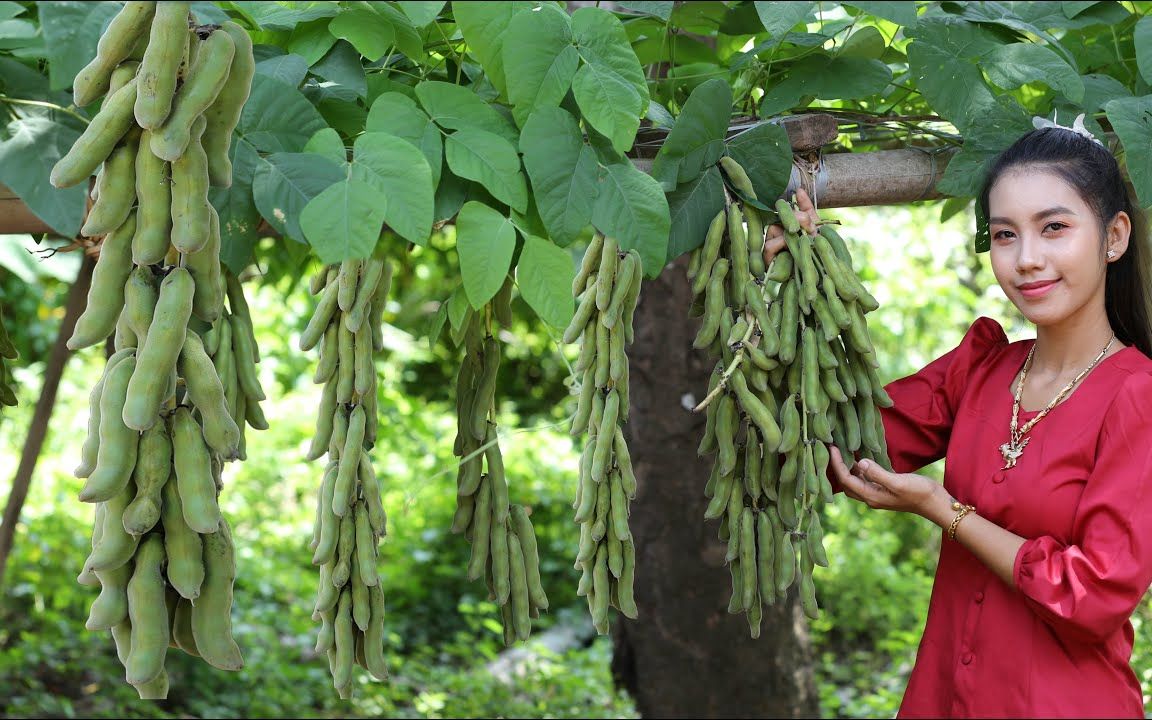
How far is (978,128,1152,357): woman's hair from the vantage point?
137cm

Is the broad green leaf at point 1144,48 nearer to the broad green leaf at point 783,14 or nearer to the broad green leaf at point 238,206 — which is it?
the broad green leaf at point 783,14

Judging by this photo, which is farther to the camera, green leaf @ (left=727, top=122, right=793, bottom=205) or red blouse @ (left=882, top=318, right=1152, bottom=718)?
green leaf @ (left=727, top=122, right=793, bottom=205)

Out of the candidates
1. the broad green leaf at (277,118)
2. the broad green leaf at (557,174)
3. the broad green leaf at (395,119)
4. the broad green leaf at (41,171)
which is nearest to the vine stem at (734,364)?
the broad green leaf at (557,174)

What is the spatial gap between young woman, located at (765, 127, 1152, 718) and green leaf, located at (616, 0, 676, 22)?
339mm

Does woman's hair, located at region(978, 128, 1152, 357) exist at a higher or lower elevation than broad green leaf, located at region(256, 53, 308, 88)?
lower

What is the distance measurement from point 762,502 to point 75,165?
898 millimetres

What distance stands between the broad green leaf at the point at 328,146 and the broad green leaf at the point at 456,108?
12cm

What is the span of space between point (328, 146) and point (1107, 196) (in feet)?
3.20

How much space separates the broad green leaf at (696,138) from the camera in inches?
53.0

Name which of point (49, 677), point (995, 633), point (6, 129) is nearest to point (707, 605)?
point (995, 633)

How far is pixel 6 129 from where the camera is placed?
1324mm

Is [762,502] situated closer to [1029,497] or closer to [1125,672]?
[1029,497]

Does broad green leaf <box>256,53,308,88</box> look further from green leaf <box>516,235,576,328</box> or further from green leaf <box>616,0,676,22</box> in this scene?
green leaf <box>616,0,676,22</box>

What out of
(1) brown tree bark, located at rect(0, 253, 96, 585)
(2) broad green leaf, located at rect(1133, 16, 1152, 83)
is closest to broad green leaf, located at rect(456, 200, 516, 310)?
(2) broad green leaf, located at rect(1133, 16, 1152, 83)
